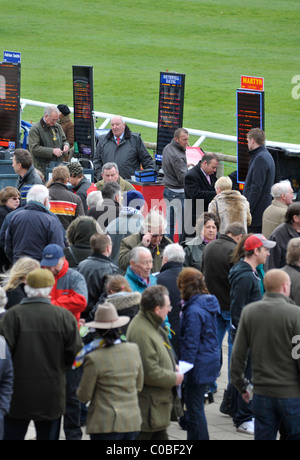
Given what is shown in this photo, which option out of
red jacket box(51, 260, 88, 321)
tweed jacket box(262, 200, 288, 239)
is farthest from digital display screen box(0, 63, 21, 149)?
red jacket box(51, 260, 88, 321)

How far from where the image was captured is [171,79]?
14.8m

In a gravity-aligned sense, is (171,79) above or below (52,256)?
above

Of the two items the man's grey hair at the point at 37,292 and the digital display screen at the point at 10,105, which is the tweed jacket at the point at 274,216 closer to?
the man's grey hair at the point at 37,292

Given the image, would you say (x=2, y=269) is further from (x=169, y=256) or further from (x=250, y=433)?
(x=250, y=433)

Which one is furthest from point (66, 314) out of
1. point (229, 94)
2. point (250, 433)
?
point (229, 94)

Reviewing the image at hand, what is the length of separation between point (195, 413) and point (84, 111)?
30.1 feet

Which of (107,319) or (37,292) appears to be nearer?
(107,319)

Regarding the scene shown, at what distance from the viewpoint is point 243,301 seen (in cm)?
796

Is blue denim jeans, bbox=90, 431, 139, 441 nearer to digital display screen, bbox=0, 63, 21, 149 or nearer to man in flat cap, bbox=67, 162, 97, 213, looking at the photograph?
man in flat cap, bbox=67, 162, 97, 213

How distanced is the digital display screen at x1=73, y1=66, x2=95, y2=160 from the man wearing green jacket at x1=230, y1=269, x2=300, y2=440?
30.2ft

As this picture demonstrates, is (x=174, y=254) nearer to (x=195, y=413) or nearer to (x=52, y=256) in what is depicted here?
(x=52, y=256)

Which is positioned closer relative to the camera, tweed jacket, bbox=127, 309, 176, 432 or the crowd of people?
the crowd of people

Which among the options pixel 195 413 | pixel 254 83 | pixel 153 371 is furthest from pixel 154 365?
pixel 254 83

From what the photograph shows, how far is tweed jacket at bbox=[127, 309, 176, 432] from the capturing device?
6695 millimetres
